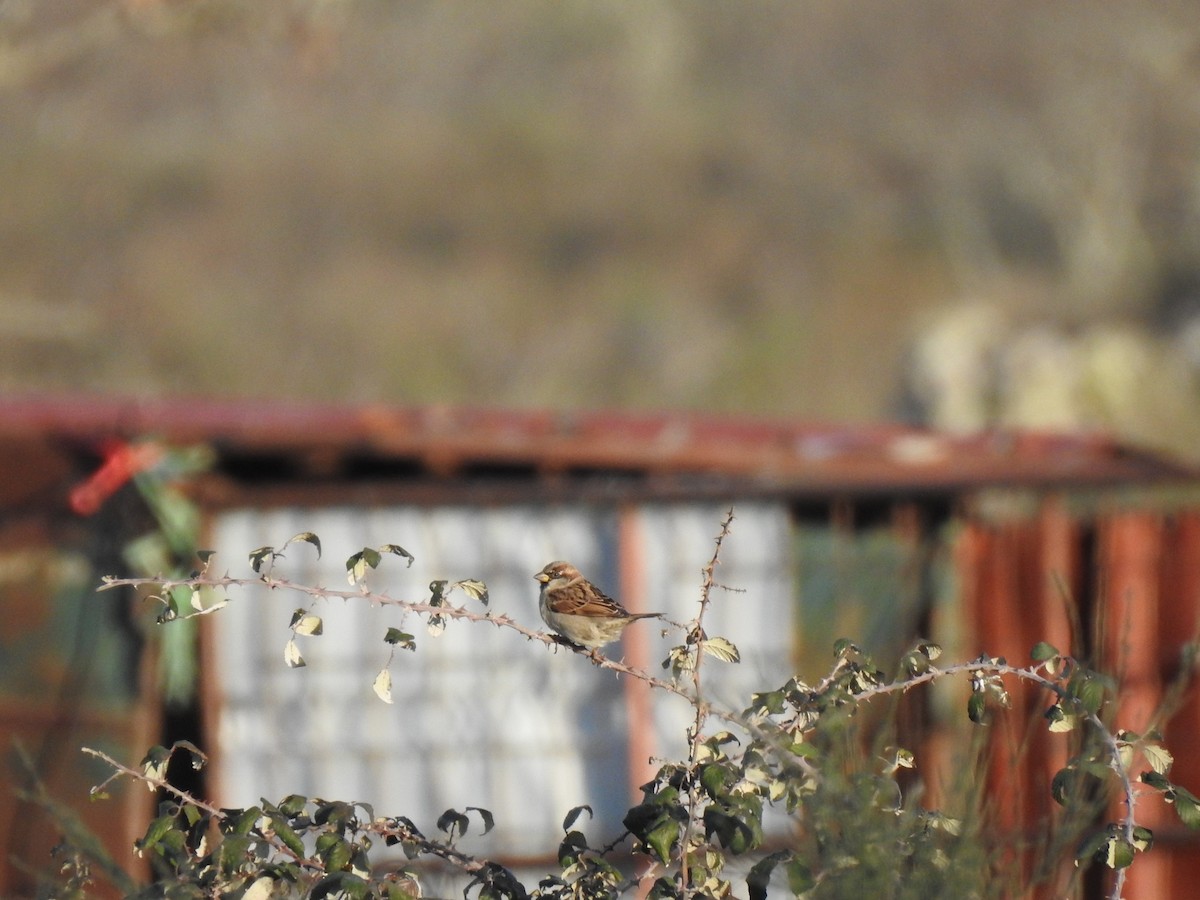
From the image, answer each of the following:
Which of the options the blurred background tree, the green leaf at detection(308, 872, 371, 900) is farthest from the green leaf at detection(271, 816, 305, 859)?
the blurred background tree

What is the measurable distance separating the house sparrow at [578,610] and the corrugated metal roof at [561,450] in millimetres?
1729

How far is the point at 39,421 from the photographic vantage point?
245 inches

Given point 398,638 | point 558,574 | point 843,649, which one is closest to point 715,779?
point 843,649

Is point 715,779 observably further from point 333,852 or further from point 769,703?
point 333,852

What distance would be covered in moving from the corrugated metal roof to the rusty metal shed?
1 cm

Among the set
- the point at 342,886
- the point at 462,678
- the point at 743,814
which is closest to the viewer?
the point at 342,886

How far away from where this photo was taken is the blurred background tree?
2255cm

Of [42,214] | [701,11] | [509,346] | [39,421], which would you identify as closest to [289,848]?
[39,421]

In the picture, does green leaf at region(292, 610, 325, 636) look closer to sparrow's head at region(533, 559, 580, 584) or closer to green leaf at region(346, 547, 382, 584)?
green leaf at region(346, 547, 382, 584)

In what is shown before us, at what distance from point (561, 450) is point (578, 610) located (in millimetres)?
1882

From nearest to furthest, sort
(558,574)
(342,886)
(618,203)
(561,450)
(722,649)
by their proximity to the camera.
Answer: (342,886) < (722,649) < (558,574) < (561,450) < (618,203)

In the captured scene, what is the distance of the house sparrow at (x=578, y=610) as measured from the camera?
13.8 feet

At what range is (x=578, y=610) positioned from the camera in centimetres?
420

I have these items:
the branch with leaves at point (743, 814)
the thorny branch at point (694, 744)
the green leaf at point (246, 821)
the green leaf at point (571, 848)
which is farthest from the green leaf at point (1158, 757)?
the green leaf at point (246, 821)
